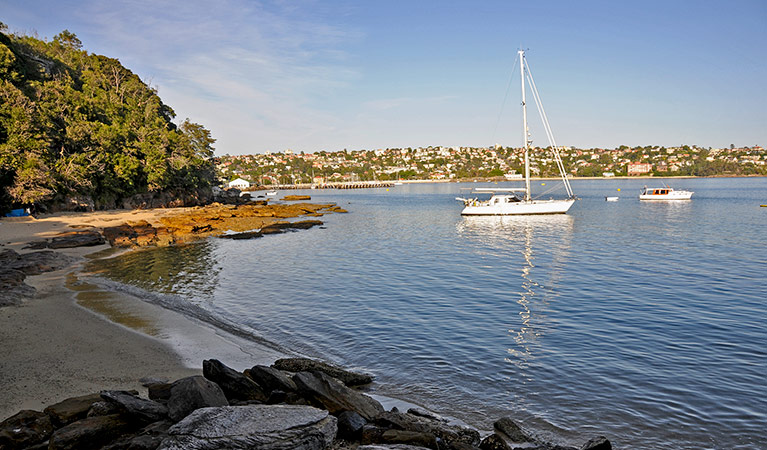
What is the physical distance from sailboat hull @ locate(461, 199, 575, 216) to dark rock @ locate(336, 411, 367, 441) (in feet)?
150

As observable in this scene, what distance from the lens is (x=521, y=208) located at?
4956 cm

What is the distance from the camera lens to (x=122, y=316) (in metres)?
12.6

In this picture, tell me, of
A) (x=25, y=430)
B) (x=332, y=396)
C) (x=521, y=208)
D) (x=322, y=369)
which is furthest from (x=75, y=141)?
(x=332, y=396)

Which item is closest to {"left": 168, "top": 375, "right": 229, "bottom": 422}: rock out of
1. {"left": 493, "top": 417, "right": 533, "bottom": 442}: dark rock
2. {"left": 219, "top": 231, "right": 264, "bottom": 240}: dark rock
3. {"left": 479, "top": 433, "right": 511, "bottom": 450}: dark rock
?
{"left": 479, "top": 433, "right": 511, "bottom": 450}: dark rock

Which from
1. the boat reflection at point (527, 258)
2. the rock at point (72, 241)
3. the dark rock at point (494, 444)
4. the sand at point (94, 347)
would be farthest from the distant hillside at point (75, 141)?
the dark rock at point (494, 444)

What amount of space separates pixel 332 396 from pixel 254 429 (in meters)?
1.66

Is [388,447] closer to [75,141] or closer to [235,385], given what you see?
[235,385]

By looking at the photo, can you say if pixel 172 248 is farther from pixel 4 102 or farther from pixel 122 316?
pixel 4 102

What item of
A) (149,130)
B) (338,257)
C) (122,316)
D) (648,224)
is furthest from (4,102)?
(648,224)

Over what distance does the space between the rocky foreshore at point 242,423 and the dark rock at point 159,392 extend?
1 centimetres

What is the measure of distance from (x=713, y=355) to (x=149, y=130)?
6138 centimetres

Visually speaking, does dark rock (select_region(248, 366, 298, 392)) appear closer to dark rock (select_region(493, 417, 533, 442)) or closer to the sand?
the sand

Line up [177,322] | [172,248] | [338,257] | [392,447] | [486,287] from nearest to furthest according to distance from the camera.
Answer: [392,447], [177,322], [486,287], [338,257], [172,248]

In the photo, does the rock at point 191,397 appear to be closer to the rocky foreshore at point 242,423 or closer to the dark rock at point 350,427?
the rocky foreshore at point 242,423
